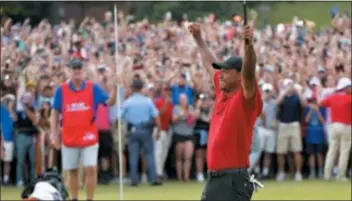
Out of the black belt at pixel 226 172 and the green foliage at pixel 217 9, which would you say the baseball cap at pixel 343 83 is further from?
the black belt at pixel 226 172

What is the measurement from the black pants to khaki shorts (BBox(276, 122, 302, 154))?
12.8 metres

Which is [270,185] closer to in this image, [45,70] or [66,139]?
[45,70]

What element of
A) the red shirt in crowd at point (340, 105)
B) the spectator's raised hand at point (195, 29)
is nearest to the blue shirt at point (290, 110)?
the red shirt in crowd at point (340, 105)

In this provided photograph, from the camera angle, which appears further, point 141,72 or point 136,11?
point 136,11

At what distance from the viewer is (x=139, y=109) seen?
73.5 ft

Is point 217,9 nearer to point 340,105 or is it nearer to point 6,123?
point 340,105

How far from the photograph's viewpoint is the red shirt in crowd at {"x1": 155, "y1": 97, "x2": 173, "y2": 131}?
76.3 ft

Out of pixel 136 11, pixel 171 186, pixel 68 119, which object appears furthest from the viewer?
pixel 136 11

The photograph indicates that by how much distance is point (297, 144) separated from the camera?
78.0ft

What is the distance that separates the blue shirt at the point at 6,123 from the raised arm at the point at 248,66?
478 inches

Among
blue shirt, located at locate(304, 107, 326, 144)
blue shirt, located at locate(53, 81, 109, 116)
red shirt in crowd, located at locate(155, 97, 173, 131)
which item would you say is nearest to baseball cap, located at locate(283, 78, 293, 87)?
blue shirt, located at locate(304, 107, 326, 144)

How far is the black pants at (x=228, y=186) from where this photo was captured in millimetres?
10828

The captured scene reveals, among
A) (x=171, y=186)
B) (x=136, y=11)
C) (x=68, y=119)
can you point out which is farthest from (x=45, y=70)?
(x=136, y=11)

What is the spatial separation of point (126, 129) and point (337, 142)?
→ 391cm
